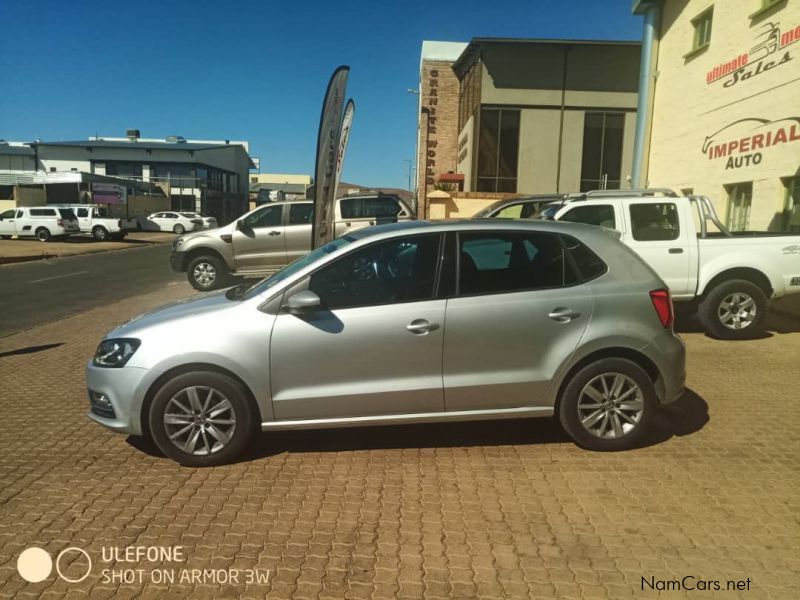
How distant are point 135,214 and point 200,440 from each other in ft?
174

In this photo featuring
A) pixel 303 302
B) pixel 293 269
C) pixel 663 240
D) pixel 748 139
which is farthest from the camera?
pixel 748 139

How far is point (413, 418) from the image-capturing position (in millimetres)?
4191

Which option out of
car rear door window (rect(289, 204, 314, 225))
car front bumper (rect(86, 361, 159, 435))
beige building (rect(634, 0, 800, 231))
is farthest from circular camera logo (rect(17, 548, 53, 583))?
beige building (rect(634, 0, 800, 231))

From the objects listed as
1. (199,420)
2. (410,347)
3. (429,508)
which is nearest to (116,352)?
(199,420)

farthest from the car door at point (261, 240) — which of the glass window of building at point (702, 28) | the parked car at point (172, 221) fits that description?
the parked car at point (172, 221)

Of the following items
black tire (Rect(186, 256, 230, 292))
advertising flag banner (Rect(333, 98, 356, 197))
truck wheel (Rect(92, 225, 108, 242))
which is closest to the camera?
advertising flag banner (Rect(333, 98, 356, 197))

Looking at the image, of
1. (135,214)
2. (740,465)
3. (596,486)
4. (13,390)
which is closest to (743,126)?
(740,465)

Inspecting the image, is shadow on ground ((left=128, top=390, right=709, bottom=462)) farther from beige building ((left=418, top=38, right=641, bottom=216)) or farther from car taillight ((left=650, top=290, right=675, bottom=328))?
beige building ((left=418, top=38, right=641, bottom=216))

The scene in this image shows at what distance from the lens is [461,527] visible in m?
3.39

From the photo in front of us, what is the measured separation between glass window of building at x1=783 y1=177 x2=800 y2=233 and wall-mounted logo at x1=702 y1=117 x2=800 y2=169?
28.3 inches

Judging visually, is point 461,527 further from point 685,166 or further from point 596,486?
Answer: point 685,166

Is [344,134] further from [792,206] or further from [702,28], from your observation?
[702,28]

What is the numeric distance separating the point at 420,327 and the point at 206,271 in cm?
1018

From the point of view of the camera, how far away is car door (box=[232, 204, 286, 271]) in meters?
12.9
